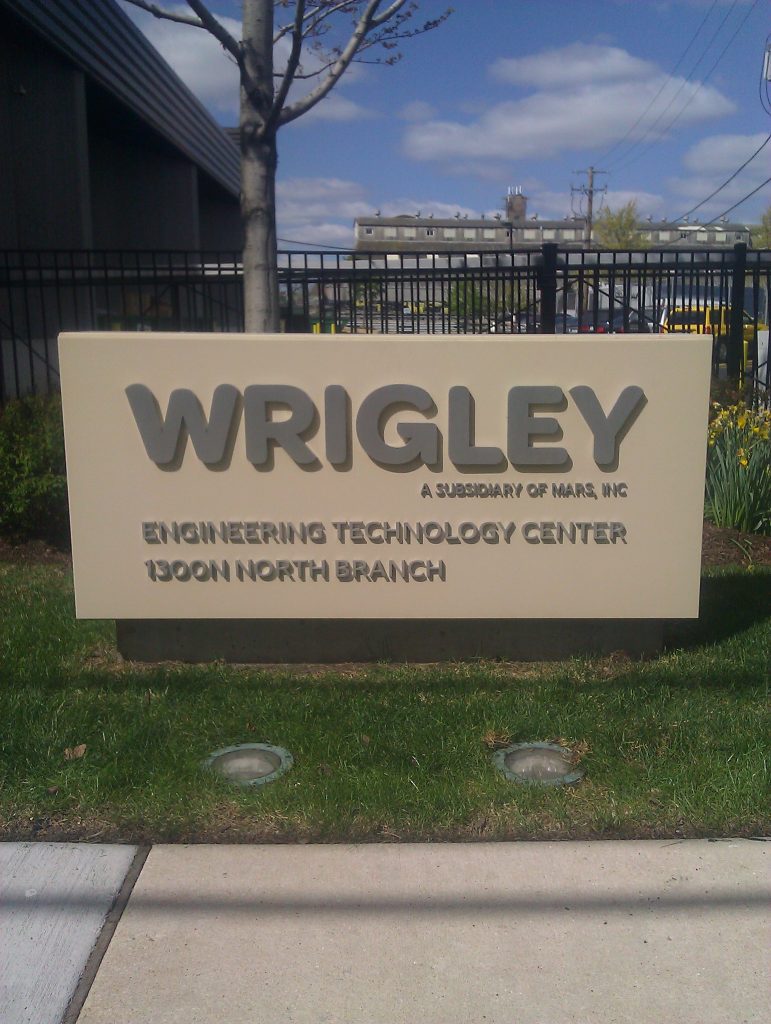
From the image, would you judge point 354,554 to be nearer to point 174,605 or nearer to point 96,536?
point 174,605

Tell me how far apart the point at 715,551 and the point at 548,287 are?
3612 mm

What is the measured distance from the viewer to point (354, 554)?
5531 mm

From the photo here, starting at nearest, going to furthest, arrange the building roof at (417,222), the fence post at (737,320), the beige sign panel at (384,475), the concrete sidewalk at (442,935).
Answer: the concrete sidewalk at (442,935) < the beige sign panel at (384,475) < the fence post at (737,320) < the building roof at (417,222)

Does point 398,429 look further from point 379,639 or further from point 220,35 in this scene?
point 220,35

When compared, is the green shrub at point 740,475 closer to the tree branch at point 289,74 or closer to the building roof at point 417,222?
the tree branch at point 289,74

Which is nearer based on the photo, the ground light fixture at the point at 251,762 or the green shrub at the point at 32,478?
the ground light fixture at the point at 251,762

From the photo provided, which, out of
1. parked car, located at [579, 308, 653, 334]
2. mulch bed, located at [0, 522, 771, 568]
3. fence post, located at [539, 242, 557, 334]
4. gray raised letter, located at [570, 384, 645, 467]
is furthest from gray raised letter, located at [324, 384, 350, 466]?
fence post, located at [539, 242, 557, 334]

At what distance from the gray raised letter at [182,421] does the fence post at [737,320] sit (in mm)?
6603

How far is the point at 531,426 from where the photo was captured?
540cm

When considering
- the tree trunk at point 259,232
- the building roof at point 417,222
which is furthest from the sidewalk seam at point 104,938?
the building roof at point 417,222

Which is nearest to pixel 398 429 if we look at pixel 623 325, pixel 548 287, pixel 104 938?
pixel 104 938

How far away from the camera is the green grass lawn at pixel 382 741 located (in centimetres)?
413

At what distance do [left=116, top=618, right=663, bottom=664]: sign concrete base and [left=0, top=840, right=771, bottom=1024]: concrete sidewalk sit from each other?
1.80 meters

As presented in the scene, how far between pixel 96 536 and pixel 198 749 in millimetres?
1414
